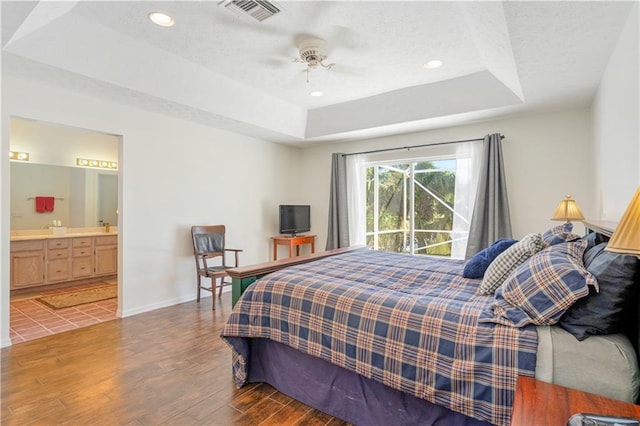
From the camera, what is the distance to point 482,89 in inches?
140

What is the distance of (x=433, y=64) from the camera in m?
3.31

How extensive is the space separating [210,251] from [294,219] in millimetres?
1648

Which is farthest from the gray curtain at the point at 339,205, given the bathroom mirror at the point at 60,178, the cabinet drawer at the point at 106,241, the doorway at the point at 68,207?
the bathroom mirror at the point at 60,178

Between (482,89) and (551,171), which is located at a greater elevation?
(482,89)

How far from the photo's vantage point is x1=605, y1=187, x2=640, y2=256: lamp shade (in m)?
0.89

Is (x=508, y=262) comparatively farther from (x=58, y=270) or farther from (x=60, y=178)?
(x=60, y=178)

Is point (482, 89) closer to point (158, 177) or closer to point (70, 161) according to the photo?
point (158, 177)

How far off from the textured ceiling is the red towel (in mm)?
2804

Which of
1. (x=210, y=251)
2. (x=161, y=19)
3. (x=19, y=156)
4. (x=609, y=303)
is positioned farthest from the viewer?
(x=19, y=156)

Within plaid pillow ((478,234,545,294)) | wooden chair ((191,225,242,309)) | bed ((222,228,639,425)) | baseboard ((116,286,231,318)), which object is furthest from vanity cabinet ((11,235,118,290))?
plaid pillow ((478,234,545,294))

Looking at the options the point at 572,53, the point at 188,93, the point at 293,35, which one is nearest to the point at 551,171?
the point at 572,53

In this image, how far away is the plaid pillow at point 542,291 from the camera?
131cm

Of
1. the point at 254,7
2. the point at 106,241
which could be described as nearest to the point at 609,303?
the point at 254,7

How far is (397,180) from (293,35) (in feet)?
9.80
